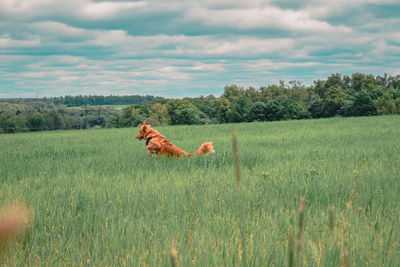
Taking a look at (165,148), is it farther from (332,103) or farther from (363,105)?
(332,103)

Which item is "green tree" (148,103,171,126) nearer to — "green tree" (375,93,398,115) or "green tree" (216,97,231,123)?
"green tree" (216,97,231,123)

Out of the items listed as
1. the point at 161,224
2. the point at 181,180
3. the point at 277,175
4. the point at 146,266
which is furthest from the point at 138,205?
the point at 277,175

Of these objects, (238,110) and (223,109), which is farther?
(223,109)

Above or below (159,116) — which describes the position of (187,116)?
A: below

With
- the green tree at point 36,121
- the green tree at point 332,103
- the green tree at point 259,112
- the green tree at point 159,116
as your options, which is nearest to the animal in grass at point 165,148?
the green tree at point 259,112

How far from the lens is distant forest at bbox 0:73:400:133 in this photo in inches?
2446

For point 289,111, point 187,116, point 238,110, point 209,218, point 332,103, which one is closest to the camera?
point 209,218

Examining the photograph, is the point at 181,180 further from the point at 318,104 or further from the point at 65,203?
the point at 318,104

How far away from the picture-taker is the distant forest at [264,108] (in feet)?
204

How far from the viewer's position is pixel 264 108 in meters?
68.6

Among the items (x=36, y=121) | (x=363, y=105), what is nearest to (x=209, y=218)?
(x=363, y=105)

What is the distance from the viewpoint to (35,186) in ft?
17.5

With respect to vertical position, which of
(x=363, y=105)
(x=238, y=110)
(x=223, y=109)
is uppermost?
(x=223, y=109)

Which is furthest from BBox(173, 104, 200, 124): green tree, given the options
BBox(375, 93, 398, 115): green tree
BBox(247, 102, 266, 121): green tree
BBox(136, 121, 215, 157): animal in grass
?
BBox(136, 121, 215, 157): animal in grass
